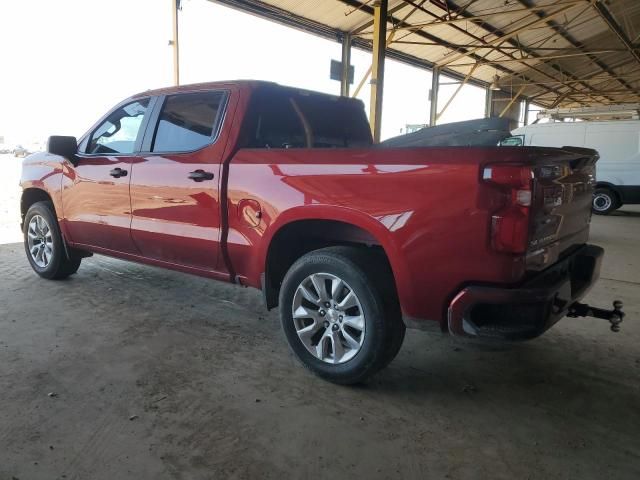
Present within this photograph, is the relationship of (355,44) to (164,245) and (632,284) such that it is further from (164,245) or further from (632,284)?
(164,245)

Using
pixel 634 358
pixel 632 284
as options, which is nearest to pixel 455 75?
pixel 632 284

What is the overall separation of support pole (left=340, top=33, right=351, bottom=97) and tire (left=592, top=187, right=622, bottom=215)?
705 centimetres

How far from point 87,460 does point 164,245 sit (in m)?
1.79

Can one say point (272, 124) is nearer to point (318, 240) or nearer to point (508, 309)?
point (318, 240)

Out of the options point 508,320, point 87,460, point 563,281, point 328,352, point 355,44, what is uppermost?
point 355,44

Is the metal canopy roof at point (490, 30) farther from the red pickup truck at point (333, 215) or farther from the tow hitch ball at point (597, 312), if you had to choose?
the tow hitch ball at point (597, 312)

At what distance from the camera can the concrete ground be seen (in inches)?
82.7

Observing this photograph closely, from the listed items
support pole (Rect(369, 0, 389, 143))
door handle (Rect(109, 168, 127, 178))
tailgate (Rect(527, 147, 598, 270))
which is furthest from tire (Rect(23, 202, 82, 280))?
support pole (Rect(369, 0, 389, 143))

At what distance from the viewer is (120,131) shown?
4078 mm

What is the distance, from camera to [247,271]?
10.4 feet

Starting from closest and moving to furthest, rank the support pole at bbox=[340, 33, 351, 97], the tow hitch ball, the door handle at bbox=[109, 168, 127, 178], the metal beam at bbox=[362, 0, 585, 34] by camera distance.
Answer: the tow hitch ball
the door handle at bbox=[109, 168, 127, 178]
the metal beam at bbox=[362, 0, 585, 34]
the support pole at bbox=[340, 33, 351, 97]

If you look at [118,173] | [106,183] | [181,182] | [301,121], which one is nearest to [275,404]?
[181,182]

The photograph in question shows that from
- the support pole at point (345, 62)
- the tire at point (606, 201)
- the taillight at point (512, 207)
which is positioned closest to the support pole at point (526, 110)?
the tire at point (606, 201)

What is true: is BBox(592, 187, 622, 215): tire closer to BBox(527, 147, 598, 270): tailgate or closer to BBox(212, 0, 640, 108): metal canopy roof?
BBox(212, 0, 640, 108): metal canopy roof
